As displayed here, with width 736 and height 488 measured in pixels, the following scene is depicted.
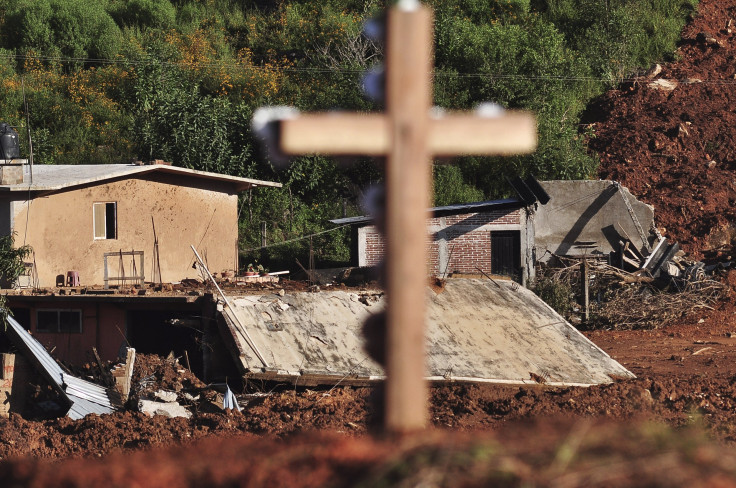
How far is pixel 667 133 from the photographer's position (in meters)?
39.7

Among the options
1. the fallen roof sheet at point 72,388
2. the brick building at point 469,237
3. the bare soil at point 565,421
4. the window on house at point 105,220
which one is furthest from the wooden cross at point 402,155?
the brick building at point 469,237

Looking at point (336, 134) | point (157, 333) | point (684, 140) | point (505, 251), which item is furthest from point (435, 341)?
point (684, 140)

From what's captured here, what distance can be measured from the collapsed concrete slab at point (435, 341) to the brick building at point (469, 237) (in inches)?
307

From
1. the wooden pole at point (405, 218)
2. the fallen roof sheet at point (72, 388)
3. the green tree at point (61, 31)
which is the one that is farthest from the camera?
the green tree at point (61, 31)

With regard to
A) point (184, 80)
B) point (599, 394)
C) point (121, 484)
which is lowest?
point (599, 394)

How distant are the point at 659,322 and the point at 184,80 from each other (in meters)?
21.0

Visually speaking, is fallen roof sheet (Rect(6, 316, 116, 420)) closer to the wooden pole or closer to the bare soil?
the bare soil

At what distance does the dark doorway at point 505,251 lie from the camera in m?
27.6

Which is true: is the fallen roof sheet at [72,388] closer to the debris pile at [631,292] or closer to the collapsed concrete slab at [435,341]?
the collapsed concrete slab at [435,341]

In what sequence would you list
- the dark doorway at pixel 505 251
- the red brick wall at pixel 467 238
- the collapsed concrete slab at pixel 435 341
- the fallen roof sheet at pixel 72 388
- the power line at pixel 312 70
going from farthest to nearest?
the power line at pixel 312 70, the dark doorway at pixel 505 251, the red brick wall at pixel 467 238, the fallen roof sheet at pixel 72 388, the collapsed concrete slab at pixel 435 341

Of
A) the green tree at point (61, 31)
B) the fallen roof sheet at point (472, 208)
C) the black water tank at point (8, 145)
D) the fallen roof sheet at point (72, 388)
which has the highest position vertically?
the green tree at point (61, 31)

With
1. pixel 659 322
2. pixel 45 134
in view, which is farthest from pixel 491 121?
pixel 45 134

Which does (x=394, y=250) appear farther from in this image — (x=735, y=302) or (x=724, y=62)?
(x=724, y=62)

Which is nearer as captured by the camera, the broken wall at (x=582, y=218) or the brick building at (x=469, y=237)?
the brick building at (x=469, y=237)
